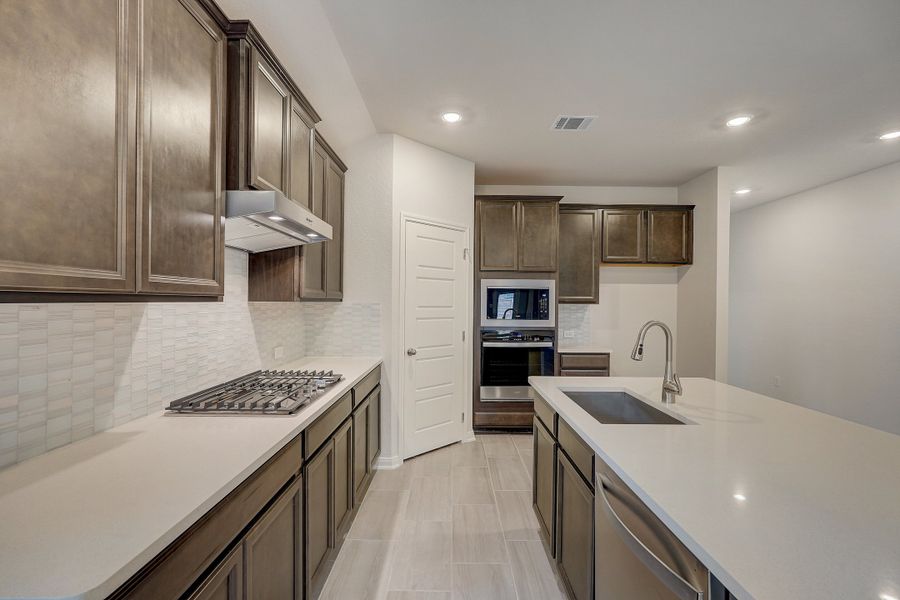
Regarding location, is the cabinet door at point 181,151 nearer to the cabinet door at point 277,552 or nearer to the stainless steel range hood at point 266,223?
the stainless steel range hood at point 266,223

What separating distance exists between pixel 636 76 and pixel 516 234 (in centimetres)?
183

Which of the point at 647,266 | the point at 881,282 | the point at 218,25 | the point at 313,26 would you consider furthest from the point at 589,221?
the point at 218,25

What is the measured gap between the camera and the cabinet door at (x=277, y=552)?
116cm

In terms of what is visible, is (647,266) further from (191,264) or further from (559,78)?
(191,264)

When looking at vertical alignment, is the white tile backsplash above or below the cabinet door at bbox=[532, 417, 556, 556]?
above

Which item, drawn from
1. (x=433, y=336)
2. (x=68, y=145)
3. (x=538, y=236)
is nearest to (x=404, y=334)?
(x=433, y=336)

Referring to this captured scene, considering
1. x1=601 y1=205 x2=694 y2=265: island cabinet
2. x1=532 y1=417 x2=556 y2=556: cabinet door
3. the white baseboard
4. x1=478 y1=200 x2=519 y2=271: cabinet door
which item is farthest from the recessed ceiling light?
the white baseboard

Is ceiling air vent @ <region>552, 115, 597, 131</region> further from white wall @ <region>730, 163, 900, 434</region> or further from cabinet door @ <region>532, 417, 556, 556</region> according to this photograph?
white wall @ <region>730, 163, 900, 434</region>

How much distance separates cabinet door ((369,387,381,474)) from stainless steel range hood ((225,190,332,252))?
4.22 feet

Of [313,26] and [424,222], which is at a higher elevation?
[313,26]

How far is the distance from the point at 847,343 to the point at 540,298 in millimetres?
3250

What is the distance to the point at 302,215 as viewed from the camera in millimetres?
1801

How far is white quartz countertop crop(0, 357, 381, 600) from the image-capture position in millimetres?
667

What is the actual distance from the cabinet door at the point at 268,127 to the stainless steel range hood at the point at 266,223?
12cm
